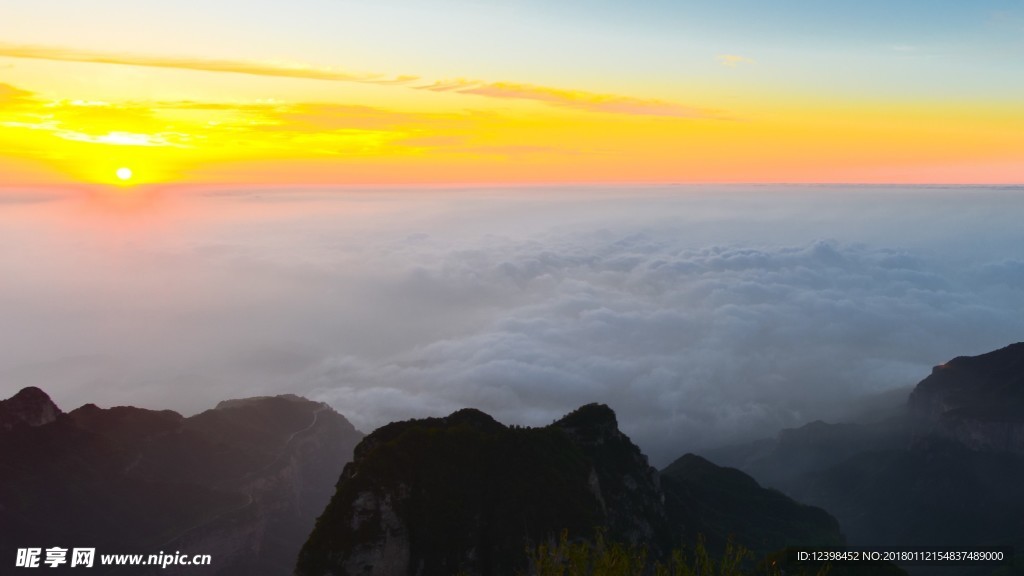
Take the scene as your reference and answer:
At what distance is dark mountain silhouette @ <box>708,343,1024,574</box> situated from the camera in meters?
120

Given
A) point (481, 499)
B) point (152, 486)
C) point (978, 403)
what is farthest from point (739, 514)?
point (152, 486)

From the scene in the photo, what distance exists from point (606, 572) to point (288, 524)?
8942 cm

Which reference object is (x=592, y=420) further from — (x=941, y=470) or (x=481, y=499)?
(x=941, y=470)

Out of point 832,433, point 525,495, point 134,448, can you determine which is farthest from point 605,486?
point 832,433

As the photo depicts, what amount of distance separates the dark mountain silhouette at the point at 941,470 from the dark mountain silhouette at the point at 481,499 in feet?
Answer: 194

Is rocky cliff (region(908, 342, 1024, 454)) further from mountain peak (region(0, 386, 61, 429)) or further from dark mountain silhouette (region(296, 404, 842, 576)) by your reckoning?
mountain peak (region(0, 386, 61, 429))

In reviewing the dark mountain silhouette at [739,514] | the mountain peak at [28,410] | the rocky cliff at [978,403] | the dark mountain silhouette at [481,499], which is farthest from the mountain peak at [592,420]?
the rocky cliff at [978,403]

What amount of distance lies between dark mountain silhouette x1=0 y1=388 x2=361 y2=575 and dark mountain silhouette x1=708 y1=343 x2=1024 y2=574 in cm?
9156

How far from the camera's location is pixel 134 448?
101 meters

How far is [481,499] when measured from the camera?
63.0 meters

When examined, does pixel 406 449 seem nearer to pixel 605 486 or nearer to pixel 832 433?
pixel 605 486

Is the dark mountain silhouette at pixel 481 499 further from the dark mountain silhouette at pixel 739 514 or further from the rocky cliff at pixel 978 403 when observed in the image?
the rocky cliff at pixel 978 403

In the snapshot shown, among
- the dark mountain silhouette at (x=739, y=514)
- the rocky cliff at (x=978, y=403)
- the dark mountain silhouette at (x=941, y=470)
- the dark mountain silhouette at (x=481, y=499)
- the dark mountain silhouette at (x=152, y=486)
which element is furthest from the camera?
the rocky cliff at (x=978, y=403)

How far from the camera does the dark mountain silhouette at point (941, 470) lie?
120188 millimetres
